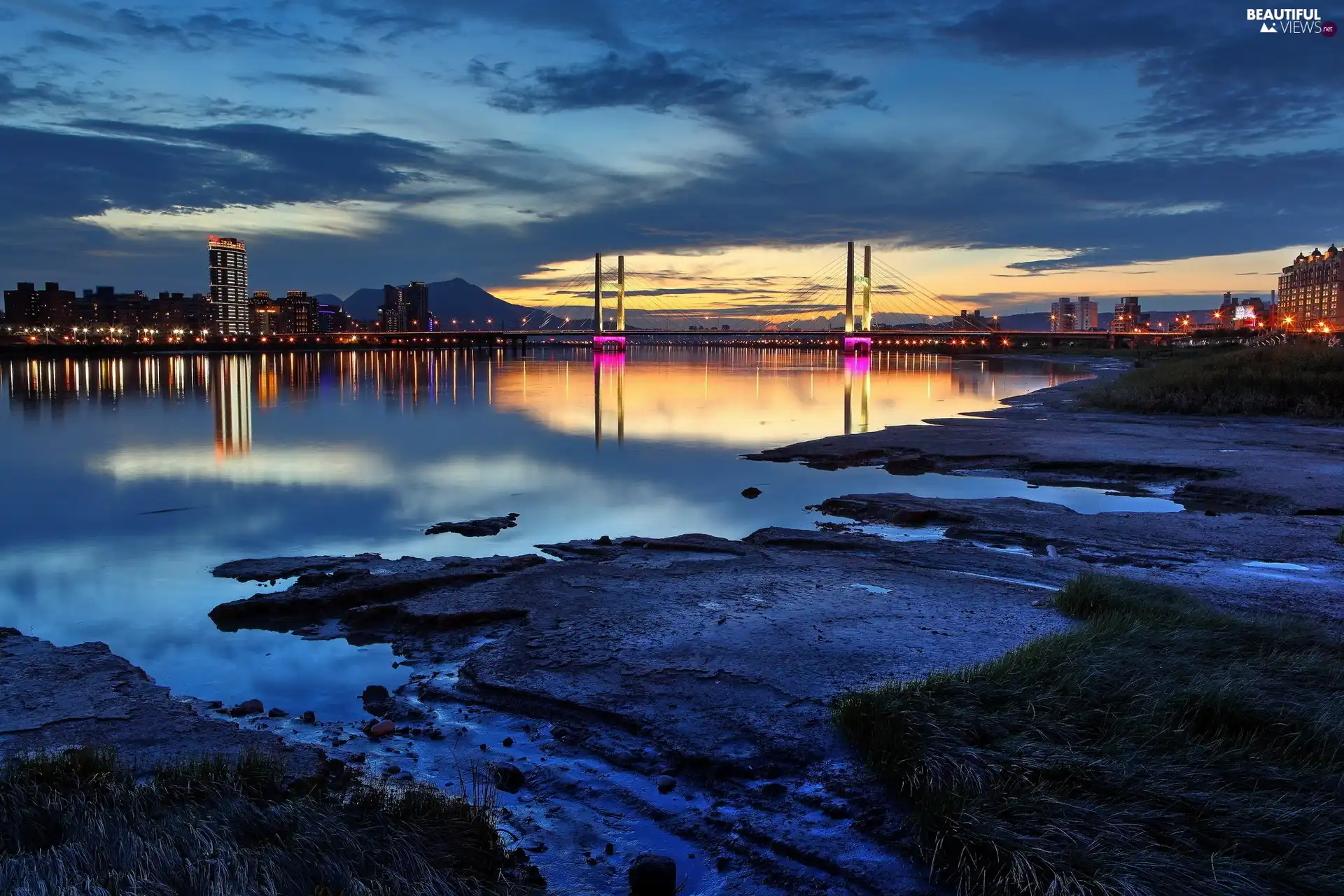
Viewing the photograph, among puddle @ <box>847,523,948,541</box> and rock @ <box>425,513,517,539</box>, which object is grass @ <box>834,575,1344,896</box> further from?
rock @ <box>425,513,517,539</box>

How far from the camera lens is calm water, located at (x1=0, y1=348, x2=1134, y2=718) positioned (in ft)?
27.3

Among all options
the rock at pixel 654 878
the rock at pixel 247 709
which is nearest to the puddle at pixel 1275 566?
the rock at pixel 654 878

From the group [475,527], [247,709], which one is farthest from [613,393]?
[247,709]

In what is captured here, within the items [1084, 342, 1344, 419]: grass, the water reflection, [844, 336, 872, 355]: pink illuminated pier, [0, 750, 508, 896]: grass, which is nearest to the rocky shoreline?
[0, 750, 508, 896]: grass

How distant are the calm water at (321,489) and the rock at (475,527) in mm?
277

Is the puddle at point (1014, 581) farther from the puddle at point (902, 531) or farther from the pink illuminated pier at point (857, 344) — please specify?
the pink illuminated pier at point (857, 344)

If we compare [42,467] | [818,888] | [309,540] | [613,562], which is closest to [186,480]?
[42,467]

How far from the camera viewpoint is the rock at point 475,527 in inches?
509

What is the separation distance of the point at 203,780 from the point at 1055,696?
15.4 feet

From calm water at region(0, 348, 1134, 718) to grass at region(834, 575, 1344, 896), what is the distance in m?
3.94

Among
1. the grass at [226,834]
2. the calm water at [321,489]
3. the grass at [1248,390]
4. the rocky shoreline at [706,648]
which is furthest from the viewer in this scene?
the grass at [1248,390]

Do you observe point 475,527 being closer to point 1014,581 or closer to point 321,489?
point 321,489

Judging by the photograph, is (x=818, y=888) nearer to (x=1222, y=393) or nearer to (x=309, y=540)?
(x=309, y=540)

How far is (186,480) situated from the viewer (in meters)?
18.0
